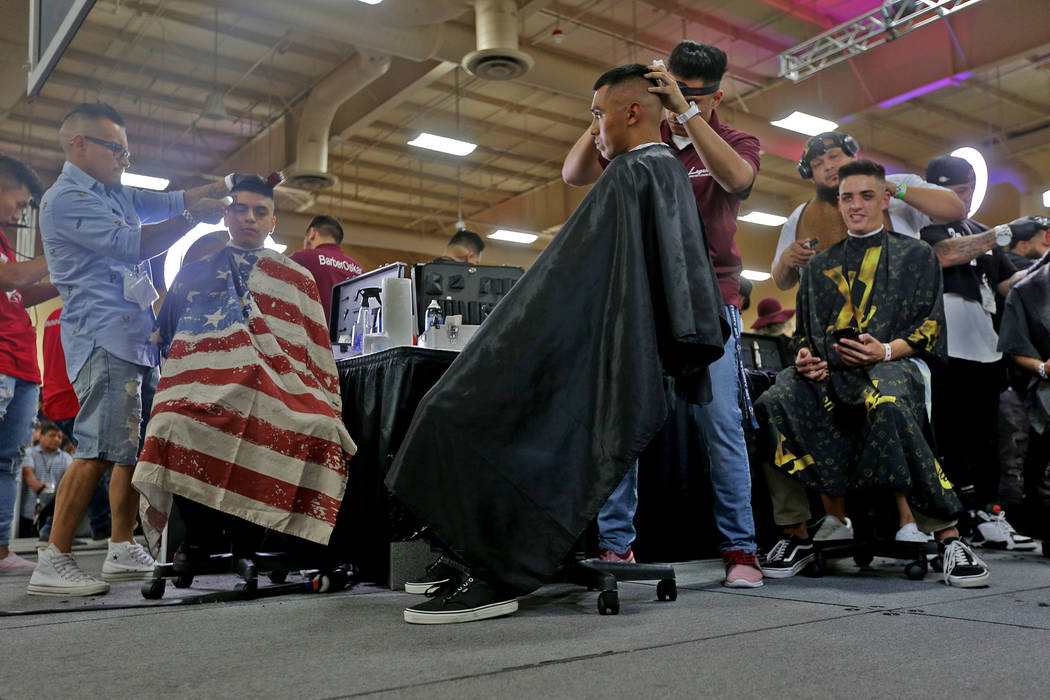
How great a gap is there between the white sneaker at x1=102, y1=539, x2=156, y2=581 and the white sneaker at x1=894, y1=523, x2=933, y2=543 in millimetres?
2209

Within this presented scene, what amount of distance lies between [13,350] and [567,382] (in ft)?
7.23

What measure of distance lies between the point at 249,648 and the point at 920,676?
1035 mm

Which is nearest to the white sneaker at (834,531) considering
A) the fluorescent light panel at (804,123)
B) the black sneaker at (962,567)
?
the black sneaker at (962,567)

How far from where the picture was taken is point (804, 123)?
9016 mm

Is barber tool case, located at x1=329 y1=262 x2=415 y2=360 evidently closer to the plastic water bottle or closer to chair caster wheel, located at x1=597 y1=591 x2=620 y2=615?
the plastic water bottle

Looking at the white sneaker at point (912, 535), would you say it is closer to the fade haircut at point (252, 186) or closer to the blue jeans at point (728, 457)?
the blue jeans at point (728, 457)

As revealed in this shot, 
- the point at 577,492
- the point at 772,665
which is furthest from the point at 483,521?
the point at 772,665

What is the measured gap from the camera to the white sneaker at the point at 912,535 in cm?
226

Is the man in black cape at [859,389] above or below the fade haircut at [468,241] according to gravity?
below

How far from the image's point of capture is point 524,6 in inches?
307

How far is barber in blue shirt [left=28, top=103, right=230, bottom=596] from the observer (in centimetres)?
237

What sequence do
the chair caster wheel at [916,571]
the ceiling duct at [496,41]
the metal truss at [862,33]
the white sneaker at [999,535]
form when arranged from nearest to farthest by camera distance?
1. the chair caster wheel at [916,571]
2. the white sneaker at [999,535]
3. the ceiling duct at [496,41]
4. the metal truss at [862,33]

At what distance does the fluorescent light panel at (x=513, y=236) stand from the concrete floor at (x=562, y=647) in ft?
37.6

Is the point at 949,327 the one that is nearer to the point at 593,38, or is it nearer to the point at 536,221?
the point at 593,38
